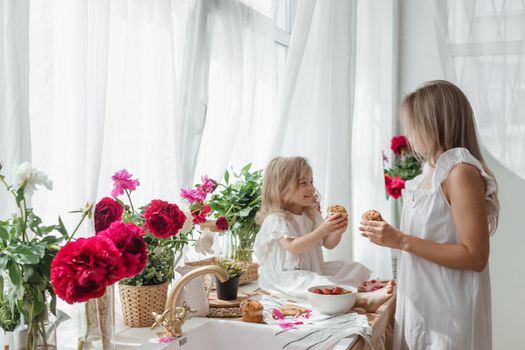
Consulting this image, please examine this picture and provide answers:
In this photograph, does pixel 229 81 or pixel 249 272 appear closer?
pixel 229 81

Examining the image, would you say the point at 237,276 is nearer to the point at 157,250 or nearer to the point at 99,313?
the point at 157,250

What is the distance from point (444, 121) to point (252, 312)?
31.2 inches

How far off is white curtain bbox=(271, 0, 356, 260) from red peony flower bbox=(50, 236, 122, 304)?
135cm

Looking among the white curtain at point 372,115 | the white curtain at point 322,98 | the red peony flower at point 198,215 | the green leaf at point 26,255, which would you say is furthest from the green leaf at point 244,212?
the green leaf at point 26,255

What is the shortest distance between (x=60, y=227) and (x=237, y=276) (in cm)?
83

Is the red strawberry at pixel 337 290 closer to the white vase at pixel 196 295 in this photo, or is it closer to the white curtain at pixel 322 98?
the white vase at pixel 196 295

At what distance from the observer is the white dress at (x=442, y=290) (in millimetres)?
1664

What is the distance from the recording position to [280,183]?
2094 mm

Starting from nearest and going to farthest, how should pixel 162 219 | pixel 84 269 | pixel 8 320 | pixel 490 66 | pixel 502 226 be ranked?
1. pixel 84 269
2. pixel 8 320
3. pixel 162 219
4. pixel 490 66
5. pixel 502 226

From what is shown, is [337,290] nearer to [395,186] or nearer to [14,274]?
[14,274]

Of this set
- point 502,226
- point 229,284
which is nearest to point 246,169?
point 229,284

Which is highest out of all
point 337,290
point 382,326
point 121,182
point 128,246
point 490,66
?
point 490,66

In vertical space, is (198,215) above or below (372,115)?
below

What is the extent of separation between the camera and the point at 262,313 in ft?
5.58
